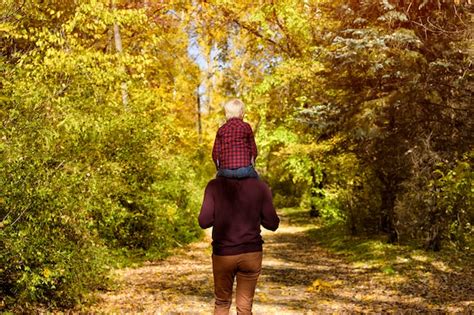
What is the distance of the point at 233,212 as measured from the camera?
172 inches

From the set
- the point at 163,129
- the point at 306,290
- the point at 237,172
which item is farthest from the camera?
the point at 163,129

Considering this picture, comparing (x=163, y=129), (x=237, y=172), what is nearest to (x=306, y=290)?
(x=237, y=172)

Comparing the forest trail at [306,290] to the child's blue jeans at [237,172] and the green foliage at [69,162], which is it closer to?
the green foliage at [69,162]

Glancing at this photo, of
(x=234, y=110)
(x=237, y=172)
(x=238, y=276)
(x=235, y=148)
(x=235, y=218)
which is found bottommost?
(x=238, y=276)

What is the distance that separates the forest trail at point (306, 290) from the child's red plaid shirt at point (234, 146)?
426 cm

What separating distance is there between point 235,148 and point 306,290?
622cm

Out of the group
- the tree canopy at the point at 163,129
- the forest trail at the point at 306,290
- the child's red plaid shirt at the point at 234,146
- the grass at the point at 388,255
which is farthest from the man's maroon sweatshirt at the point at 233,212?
the grass at the point at 388,255

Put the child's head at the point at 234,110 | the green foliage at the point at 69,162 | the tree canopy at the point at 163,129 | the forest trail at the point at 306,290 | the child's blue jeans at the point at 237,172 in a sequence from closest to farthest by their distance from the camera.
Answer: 1. the child's blue jeans at the point at 237,172
2. the child's head at the point at 234,110
3. the green foliage at the point at 69,162
4. the tree canopy at the point at 163,129
5. the forest trail at the point at 306,290

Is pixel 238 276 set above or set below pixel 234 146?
below

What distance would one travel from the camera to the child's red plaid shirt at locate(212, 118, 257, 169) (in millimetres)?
4398

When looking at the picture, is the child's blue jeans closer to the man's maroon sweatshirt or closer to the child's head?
the man's maroon sweatshirt

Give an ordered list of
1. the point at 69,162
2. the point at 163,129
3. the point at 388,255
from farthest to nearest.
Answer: the point at 163,129, the point at 388,255, the point at 69,162

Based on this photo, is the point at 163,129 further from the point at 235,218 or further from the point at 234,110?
the point at 235,218

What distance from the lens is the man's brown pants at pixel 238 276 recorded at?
14.4 feet
